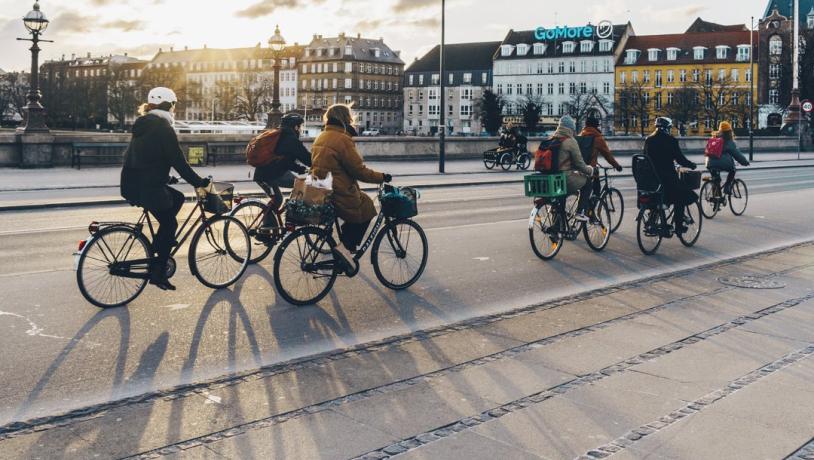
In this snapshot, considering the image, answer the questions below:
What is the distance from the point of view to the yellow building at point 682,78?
336 feet

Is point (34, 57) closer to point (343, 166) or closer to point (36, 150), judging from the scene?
point (36, 150)

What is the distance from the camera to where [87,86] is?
113000 mm

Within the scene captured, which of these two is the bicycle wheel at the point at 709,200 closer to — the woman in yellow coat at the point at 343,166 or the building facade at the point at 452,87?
the woman in yellow coat at the point at 343,166

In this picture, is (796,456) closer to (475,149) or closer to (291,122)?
(291,122)

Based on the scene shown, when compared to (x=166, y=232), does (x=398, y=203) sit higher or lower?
higher

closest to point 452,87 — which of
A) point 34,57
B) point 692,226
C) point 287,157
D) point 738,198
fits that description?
point 34,57

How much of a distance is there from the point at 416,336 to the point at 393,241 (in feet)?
5.99

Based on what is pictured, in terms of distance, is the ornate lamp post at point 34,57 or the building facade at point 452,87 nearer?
the ornate lamp post at point 34,57

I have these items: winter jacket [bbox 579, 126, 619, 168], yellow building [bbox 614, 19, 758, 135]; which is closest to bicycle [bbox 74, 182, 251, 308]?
winter jacket [bbox 579, 126, 619, 168]

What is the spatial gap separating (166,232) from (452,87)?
137046mm

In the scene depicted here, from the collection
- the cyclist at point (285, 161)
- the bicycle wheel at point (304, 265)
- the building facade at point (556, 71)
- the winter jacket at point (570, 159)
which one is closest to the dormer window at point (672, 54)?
the building facade at point (556, 71)

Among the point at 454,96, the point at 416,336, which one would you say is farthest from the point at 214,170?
the point at 454,96

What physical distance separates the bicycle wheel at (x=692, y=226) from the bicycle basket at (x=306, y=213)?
6146 mm

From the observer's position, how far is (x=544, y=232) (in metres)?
11.0
